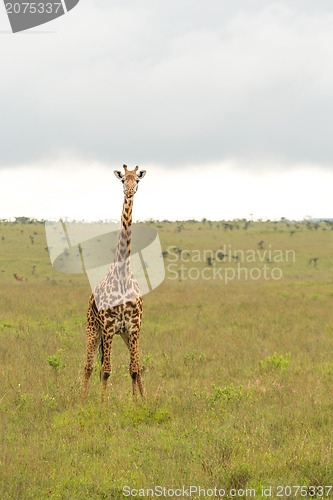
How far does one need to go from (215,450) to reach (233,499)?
841mm

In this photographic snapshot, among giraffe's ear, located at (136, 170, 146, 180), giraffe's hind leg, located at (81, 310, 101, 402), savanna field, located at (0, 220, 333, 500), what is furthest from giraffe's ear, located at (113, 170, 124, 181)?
savanna field, located at (0, 220, 333, 500)

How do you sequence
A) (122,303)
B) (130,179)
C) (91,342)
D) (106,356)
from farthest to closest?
(91,342)
(106,356)
(122,303)
(130,179)

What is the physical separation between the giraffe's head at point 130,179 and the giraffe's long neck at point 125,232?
9.8 inches

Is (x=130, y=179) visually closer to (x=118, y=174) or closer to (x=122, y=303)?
(x=118, y=174)

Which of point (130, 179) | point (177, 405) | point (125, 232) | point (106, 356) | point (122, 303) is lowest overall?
point (177, 405)

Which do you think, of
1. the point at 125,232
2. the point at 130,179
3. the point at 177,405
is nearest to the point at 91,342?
the point at 177,405

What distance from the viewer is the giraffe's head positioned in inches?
302

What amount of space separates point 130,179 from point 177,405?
12.0ft

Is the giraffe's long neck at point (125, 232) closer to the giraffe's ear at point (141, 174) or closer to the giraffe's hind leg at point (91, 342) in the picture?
the giraffe's ear at point (141, 174)

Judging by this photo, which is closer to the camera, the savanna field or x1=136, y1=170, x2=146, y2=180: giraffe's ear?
the savanna field

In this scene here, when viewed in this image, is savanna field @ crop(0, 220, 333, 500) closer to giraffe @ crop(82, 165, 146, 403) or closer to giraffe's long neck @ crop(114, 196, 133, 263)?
giraffe @ crop(82, 165, 146, 403)

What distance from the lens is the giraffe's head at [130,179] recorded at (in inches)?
302

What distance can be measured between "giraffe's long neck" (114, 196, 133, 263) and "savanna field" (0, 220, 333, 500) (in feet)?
7.47

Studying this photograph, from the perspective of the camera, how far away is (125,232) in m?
8.13
